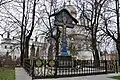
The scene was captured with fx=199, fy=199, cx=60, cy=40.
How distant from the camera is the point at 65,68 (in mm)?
13258

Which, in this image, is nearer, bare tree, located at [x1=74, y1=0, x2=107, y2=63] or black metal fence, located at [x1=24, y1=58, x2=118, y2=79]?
black metal fence, located at [x1=24, y1=58, x2=118, y2=79]

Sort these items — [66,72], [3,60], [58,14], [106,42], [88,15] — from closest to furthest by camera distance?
[66,72] < [58,14] < [106,42] < [88,15] < [3,60]

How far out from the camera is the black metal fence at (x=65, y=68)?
450 inches

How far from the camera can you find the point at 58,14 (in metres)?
16.8

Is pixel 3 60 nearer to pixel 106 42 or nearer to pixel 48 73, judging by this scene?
pixel 106 42

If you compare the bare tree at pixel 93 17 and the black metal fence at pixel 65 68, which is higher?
the bare tree at pixel 93 17

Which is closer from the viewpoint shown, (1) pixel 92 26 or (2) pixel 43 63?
(2) pixel 43 63

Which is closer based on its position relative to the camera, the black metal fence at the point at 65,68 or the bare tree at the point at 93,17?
the black metal fence at the point at 65,68

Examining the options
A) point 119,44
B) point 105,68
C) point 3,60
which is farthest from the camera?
point 3,60

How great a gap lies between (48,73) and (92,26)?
44.0ft

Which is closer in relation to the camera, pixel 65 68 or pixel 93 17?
pixel 65 68

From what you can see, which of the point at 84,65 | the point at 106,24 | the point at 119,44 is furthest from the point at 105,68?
the point at 106,24

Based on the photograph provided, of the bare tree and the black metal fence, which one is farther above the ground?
the bare tree

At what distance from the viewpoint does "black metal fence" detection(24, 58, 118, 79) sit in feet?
37.5
